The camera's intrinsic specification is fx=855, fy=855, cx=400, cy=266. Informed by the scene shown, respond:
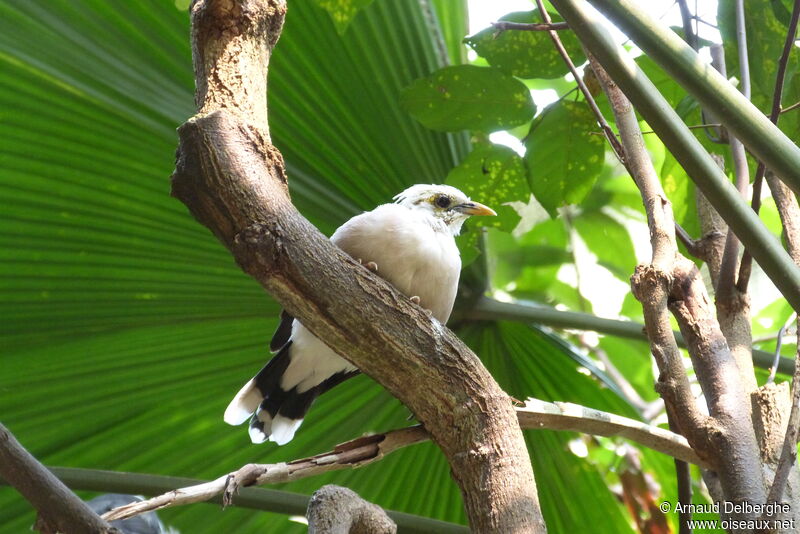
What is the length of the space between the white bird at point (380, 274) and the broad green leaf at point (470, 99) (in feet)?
1.35

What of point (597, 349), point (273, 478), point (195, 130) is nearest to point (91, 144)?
point (195, 130)

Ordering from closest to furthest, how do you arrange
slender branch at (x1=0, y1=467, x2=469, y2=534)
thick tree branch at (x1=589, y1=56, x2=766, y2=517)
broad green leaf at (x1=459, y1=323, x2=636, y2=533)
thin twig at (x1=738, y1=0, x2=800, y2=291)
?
1. thin twig at (x1=738, y1=0, x2=800, y2=291)
2. thick tree branch at (x1=589, y1=56, x2=766, y2=517)
3. slender branch at (x1=0, y1=467, x2=469, y2=534)
4. broad green leaf at (x1=459, y1=323, x2=636, y2=533)

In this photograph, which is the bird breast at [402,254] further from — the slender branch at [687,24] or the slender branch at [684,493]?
the slender branch at [687,24]

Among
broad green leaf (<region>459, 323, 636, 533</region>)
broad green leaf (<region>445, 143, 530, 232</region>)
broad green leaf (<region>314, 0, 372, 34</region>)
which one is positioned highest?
broad green leaf (<region>314, 0, 372, 34</region>)

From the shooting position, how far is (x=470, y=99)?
9.46 ft

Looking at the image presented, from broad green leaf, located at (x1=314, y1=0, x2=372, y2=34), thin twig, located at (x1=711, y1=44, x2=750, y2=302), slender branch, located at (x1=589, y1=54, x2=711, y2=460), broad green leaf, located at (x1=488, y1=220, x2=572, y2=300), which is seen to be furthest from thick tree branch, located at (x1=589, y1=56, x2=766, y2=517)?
broad green leaf, located at (x1=488, y1=220, x2=572, y2=300)

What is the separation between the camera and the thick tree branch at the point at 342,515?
69.4 inches

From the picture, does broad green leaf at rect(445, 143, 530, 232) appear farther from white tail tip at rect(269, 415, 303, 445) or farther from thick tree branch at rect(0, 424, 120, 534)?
thick tree branch at rect(0, 424, 120, 534)

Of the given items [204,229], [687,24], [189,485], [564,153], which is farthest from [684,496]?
[204,229]

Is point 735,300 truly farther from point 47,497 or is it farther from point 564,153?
point 47,497

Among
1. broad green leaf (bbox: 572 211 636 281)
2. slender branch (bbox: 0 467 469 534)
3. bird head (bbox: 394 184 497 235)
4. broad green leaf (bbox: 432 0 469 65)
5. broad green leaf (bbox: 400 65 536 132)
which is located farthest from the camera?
broad green leaf (bbox: 572 211 636 281)

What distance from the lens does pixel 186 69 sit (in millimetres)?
3307

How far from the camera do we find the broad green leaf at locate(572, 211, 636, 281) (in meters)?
4.67

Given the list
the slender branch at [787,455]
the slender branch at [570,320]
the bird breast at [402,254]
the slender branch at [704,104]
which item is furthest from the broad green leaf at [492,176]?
the slender branch at [787,455]
